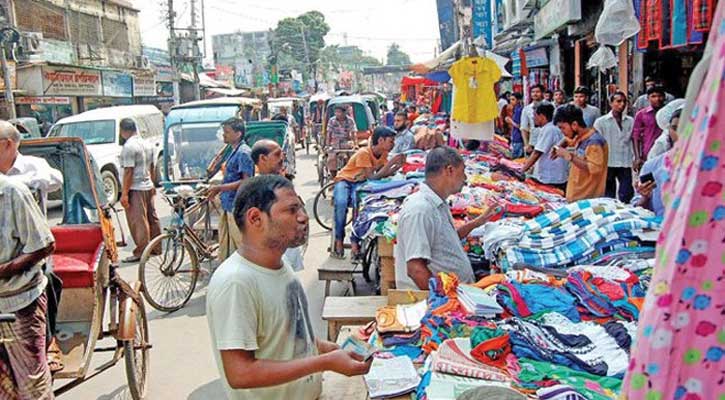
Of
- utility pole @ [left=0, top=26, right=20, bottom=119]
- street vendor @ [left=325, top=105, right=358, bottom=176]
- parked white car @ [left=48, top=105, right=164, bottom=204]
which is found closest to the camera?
street vendor @ [left=325, top=105, right=358, bottom=176]

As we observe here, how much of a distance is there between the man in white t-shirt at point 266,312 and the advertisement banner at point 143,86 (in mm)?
29166

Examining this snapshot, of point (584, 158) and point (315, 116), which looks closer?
point (584, 158)

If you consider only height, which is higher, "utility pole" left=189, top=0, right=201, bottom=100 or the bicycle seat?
"utility pole" left=189, top=0, right=201, bottom=100

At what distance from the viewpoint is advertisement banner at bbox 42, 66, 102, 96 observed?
21.5m

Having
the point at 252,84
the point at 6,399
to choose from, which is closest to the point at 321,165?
the point at 6,399

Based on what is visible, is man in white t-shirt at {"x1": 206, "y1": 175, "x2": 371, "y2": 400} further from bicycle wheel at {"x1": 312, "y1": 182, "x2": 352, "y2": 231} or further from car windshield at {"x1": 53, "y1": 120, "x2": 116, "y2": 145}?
car windshield at {"x1": 53, "y1": 120, "x2": 116, "y2": 145}

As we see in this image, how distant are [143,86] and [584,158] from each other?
1104 inches

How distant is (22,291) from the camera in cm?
341

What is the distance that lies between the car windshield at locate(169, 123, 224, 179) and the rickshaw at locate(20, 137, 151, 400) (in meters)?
6.26

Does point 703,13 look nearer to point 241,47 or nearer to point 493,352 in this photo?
point 493,352

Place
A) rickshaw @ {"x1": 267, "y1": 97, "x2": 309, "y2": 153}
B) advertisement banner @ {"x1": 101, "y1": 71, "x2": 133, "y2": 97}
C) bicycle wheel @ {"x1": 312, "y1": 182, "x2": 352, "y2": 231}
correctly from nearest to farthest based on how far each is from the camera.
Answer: bicycle wheel @ {"x1": 312, "y1": 182, "x2": 352, "y2": 231}, advertisement banner @ {"x1": 101, "y1": 71, "x2": 133, "y2": 97}, rickshaw @ {"x1": 267, "y1": 97, "x2": 309, "y2": 153}

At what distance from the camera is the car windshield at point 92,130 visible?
14.2 m

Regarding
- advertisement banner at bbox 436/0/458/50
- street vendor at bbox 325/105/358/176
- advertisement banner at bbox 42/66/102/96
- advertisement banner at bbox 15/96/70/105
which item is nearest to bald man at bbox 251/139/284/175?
street vendor at bbox 325/105/358/176

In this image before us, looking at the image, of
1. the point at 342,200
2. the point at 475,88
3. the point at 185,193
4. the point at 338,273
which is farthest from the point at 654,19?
the point at 185,193
